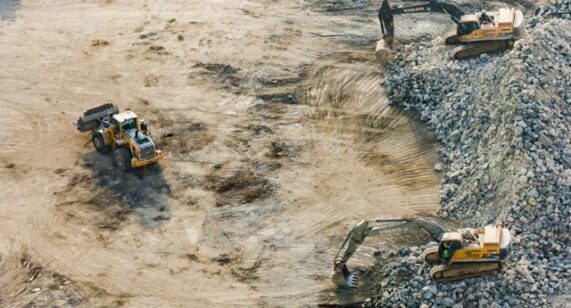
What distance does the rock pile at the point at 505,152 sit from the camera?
19469 mm

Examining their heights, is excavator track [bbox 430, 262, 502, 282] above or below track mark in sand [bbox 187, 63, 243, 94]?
below

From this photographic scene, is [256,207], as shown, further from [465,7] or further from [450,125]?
[465,7]

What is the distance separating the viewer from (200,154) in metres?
26.9

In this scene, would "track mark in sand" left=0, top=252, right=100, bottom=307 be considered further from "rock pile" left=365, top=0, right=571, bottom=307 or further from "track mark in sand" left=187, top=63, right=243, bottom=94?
"track mark in sand" left=187, top=63, right=243, bottom=94

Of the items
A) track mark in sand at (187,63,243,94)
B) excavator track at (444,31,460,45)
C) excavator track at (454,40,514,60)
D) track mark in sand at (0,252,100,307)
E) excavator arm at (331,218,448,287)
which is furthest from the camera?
track mark in sand at (187,63,243,94)

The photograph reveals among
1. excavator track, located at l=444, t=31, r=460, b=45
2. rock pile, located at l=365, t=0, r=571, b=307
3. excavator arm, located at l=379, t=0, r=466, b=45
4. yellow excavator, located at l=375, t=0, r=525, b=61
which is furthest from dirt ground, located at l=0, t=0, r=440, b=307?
yellow excavator, located at l=375, t=0, r=525, b=61

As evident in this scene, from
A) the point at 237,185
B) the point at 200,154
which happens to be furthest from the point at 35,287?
the point at 200,154

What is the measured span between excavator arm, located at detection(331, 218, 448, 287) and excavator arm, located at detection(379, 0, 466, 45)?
9.66 m

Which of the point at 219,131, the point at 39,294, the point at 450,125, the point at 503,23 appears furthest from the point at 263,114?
the point at 39,294

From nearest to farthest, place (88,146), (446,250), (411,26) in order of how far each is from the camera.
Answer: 1. (446,250)
2. (88,146)
3. (411,26)

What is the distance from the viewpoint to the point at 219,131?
27938mm

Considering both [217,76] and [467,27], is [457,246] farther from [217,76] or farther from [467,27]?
[217,76]

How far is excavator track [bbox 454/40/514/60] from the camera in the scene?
87.4 ft

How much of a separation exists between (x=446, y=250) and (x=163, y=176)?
32.9 feet
